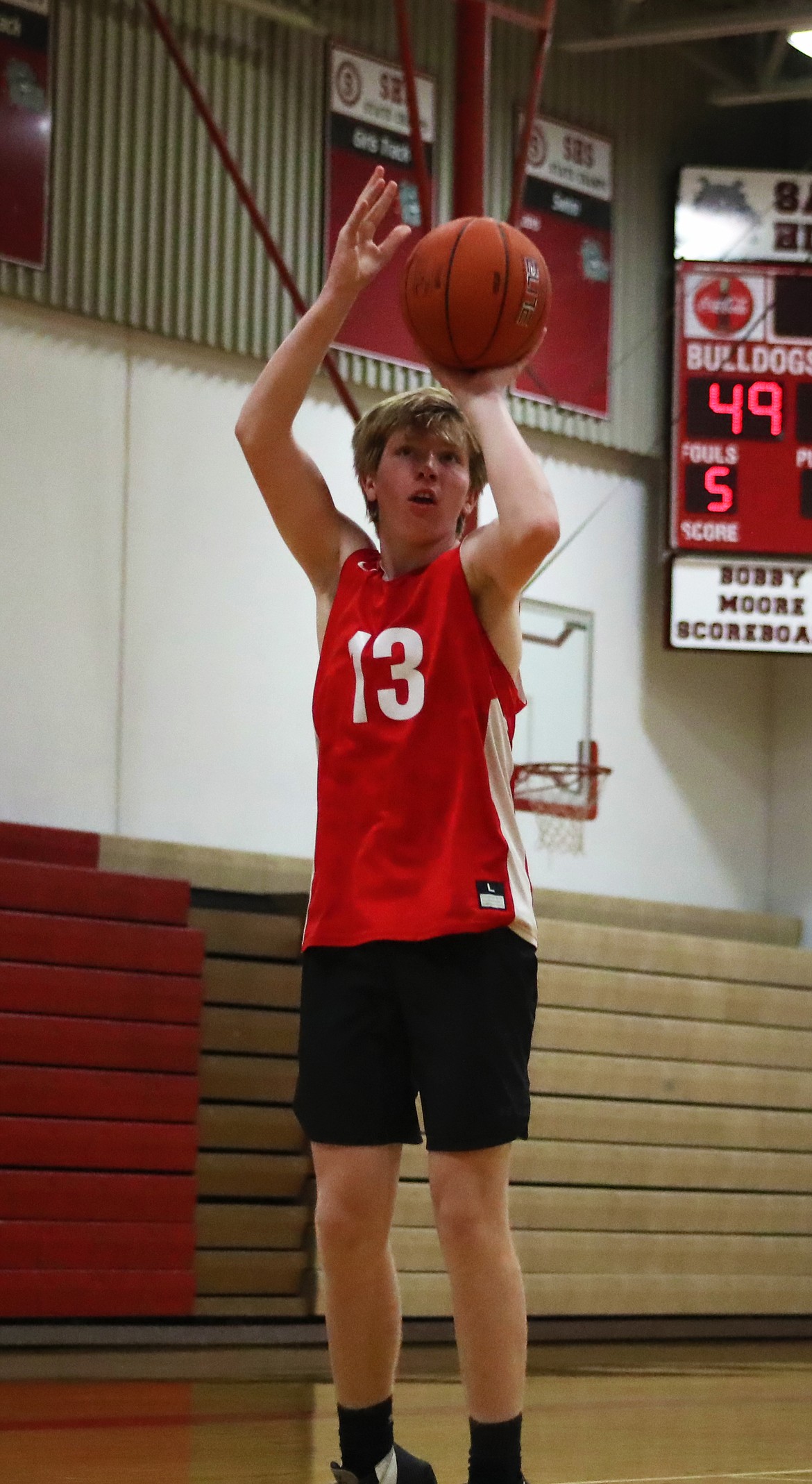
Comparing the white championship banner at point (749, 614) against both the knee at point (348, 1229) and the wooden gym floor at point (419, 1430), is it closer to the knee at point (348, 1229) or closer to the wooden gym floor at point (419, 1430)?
the wooden gym floor at point (419, 1430)

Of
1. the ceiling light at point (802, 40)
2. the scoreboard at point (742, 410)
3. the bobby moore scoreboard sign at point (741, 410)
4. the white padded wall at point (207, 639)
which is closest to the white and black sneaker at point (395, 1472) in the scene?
the white padded wall at point (207, 639)

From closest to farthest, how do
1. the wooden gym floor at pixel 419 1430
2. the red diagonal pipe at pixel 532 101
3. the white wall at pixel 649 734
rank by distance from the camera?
the wooden gym floor at pixel 419 1430 < the red diagonal pipe at pixel 532 101 < the white wall at pixel 649 734

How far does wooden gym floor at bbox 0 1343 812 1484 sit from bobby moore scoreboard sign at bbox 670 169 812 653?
3.92m

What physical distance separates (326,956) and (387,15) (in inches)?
267

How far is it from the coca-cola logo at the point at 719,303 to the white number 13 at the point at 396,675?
Answer: 6.60m

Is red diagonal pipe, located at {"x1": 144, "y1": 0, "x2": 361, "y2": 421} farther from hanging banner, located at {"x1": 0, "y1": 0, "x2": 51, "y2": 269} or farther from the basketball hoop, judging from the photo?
the basketball hoop

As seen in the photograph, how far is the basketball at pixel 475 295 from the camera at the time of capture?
2801 mm

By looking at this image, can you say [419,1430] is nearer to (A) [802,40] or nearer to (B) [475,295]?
(B) [475,295]

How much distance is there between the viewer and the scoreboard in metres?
8.69

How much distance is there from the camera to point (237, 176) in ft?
23.5

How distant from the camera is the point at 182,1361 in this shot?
566 cm

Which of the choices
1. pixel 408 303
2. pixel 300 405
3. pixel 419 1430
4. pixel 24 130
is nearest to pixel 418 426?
pixel 300 405

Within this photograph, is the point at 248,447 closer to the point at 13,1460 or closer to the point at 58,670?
the point at 13,1460

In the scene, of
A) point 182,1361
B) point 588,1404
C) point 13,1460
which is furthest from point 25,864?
point 13,1460
